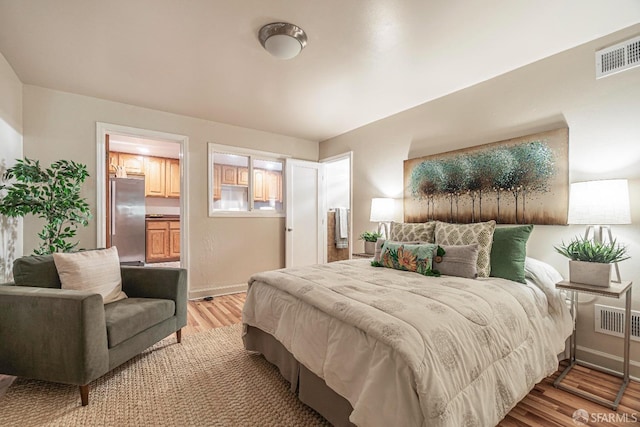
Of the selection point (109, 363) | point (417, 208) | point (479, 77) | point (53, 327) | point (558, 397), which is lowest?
point (558, 397)

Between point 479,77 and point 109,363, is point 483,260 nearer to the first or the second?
point 479,77

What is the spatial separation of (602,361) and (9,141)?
5.20 metres

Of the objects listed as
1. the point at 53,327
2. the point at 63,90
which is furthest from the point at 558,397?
the point at 63,90

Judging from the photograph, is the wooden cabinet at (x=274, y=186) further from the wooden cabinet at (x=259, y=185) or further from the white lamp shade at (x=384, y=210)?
the white lamp shade at (x=384, y=210)

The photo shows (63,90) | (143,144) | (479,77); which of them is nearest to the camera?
(479,77)

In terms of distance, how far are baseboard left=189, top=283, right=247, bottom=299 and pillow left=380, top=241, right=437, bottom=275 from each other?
252cm

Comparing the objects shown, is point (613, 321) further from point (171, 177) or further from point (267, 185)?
point (171, 177)

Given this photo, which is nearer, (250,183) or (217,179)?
(250,183)

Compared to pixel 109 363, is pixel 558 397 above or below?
below

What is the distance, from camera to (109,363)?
1.79 m

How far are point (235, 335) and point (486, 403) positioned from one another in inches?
84.5

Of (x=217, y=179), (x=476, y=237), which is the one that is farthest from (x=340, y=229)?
(x=476, y=237)

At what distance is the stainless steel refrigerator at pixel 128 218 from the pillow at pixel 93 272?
7.83ft

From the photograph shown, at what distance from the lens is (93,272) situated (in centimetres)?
213
